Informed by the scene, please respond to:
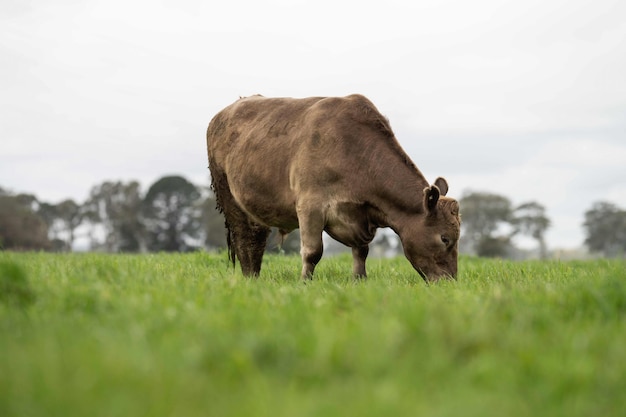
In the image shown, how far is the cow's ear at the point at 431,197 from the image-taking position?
23.5 ft

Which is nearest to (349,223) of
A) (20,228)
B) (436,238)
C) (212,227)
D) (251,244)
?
(436,238)

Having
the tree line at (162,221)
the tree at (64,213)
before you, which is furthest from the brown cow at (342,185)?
the tree at (64,213)

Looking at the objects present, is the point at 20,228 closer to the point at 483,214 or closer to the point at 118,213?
the point at 118,213

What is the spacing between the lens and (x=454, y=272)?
7.46 m

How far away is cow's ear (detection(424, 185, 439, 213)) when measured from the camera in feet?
23.5

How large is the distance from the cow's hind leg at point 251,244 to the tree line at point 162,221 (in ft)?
114

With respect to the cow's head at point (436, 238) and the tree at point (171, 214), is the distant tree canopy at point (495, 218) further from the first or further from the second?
the cow's head at point (436, 238)

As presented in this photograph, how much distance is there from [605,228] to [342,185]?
91008mm

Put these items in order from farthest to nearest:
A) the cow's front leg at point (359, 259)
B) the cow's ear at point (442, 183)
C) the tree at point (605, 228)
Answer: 1. the tree at point (605, 228)
2. the cow's front leg at point (359, 259)
3. the cow's ear at point (442, 183)

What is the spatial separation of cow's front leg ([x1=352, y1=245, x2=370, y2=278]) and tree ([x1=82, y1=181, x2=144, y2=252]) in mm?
51957

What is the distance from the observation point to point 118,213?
218 feet

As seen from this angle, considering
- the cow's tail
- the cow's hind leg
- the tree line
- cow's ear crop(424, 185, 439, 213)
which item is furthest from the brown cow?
the tree line

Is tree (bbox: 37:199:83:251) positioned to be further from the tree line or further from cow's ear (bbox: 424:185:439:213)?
cow's ear (bbox: 424:185:439:213)

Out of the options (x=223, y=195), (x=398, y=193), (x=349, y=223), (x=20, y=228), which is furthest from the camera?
(x=20, y=228)
